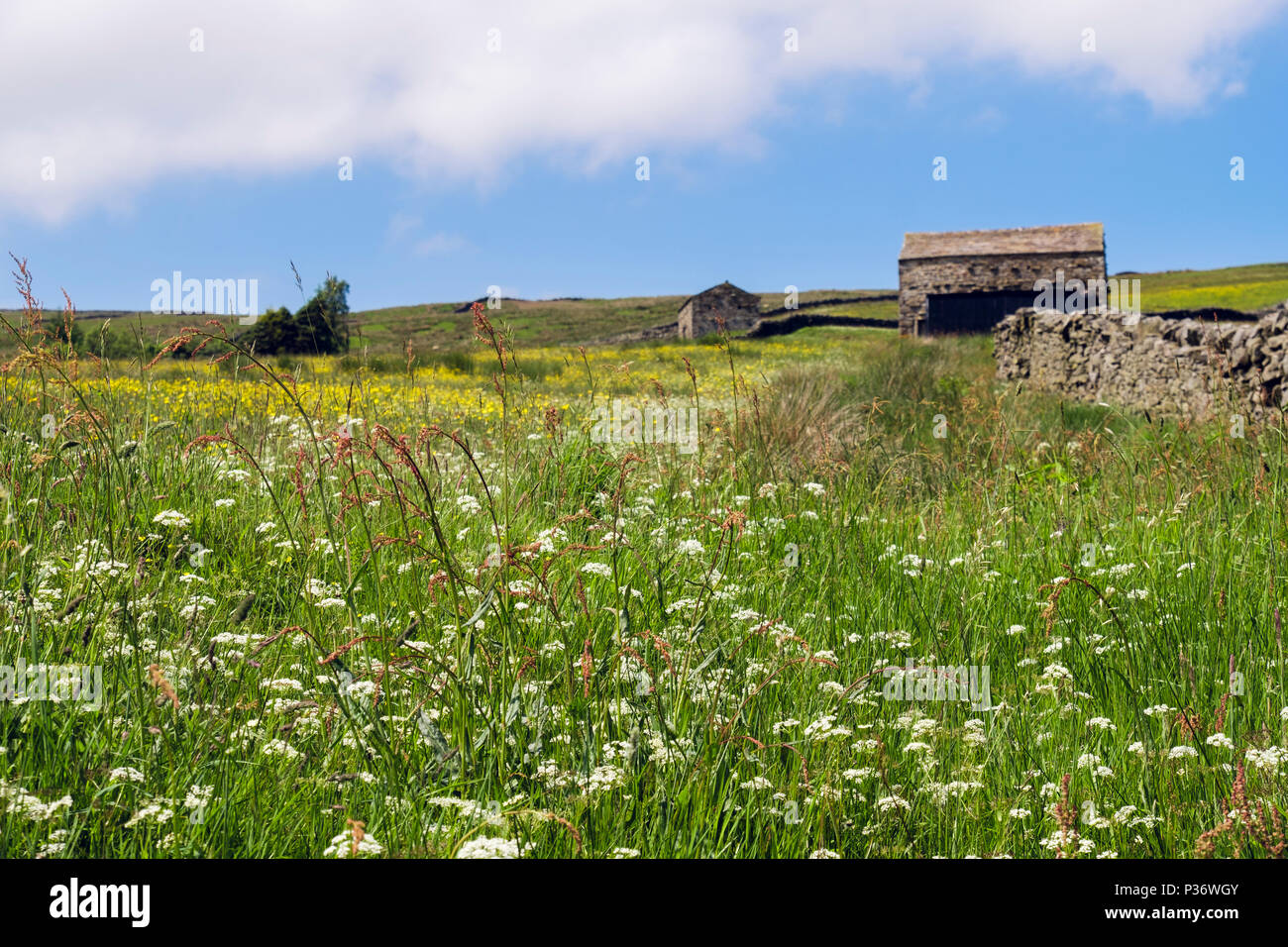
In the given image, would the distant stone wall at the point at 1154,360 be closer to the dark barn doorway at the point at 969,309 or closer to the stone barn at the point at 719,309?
the dark barn doorway at the point at 969,309

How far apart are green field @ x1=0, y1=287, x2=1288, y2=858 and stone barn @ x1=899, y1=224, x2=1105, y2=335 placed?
3471 centimetres

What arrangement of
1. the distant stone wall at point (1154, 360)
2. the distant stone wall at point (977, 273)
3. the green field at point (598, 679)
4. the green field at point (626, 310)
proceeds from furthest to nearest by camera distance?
the green field at point (626, 310) < the distant stone wall at point (977, 273) < the distant stone wall at point (1154, 360) < the green field at point (598, 679)

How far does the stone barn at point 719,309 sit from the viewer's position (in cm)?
5112

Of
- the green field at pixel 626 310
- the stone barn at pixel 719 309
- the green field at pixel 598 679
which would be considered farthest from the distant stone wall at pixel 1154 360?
the stone barn at pixel 719 309

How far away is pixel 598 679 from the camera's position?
227cm

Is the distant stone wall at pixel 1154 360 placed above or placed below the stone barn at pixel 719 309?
below

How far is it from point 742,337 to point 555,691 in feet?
152

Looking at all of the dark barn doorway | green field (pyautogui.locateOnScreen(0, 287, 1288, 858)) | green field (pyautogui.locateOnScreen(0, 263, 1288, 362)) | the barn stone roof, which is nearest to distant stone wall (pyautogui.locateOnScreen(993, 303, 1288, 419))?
green field (pyautogui.locateOnScreen(0, 287, 1288, 858))

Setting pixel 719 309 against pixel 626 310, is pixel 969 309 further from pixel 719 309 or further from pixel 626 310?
pixel 626 310

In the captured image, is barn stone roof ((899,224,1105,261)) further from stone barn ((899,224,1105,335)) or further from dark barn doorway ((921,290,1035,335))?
dark barn doorway ((921,290,1035,335))

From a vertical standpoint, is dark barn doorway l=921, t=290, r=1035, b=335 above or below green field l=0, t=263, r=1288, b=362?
below

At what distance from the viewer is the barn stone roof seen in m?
35.6

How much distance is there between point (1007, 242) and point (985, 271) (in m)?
2.27

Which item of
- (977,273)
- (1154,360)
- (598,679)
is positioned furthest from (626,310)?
(598,679)
